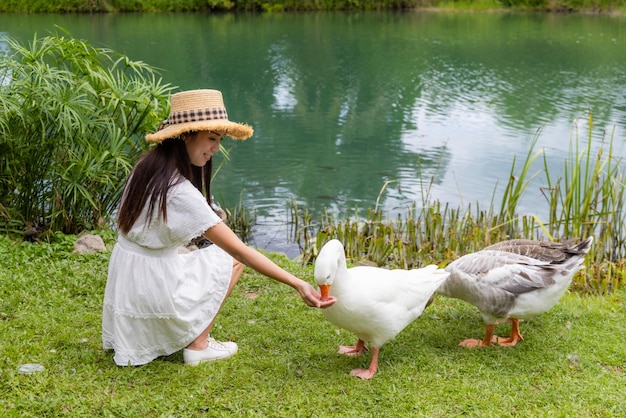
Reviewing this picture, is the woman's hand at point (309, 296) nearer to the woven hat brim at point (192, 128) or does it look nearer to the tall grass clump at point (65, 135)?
the woven hat brim at point (192, 128)

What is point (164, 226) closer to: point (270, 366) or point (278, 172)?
point (270, 366)

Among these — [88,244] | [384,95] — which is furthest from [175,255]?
[384,95]

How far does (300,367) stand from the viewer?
391cm

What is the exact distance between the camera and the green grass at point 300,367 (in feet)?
11.3

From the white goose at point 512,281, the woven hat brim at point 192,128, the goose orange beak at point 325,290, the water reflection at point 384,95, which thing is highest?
the woven hat brim at point 192,128

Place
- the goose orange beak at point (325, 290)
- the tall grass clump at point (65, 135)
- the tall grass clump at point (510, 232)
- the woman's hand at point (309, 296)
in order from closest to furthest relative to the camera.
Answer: the woman's hand at point (309, 296) → the goose orange beak at point (325, 290) → the tall grass clump at point (65, 135) → the tall grass clump at point (510, 232)

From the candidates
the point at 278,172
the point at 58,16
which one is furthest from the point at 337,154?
the point at 58,16

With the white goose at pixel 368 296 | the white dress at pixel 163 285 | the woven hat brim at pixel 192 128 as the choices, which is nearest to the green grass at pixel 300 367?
the white dress at pixel 163 285

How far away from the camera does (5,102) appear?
5586 millimetres

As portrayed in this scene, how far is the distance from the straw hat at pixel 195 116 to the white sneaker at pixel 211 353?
1.25 meters

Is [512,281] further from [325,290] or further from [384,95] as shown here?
[384,95]

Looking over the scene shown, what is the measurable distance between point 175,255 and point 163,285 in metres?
0.19

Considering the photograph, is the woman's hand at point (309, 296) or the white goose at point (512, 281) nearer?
the woman's hand at point (309, 296)

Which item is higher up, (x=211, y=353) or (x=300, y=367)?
(x=211, y=353)
